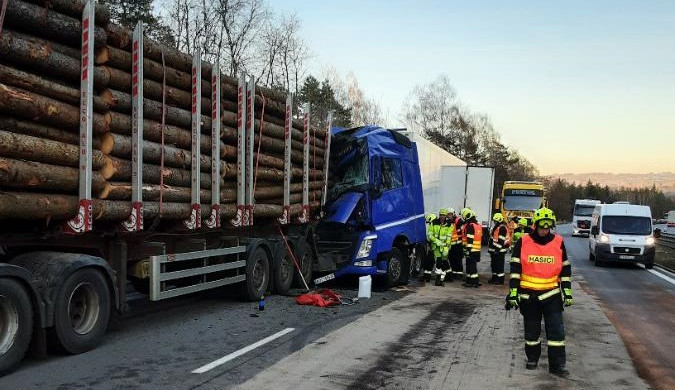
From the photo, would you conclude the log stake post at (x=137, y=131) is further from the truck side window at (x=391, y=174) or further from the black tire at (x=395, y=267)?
the black tire at (x=395, y=267)

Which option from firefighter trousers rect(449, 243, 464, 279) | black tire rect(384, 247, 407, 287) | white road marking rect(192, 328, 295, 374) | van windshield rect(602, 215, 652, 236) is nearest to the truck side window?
black tire rect(384, 247, 407, 287)

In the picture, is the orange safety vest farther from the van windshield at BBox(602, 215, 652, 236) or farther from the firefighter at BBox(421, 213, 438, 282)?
the van windshield at BBox(602, 215, 652, 236)

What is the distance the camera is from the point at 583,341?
7.90 metres

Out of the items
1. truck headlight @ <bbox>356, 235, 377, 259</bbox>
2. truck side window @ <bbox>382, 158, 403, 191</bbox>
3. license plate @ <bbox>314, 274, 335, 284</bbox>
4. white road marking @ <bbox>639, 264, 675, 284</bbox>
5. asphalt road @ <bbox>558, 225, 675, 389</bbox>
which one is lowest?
white road marking @ <bbox>639, 264, 675, 284</bbox>

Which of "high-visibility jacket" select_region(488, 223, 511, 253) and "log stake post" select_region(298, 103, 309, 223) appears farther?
"high-visibility jacket" select_region(488, 223, 511, 253)

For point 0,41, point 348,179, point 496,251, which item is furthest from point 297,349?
Answer: point 496,251

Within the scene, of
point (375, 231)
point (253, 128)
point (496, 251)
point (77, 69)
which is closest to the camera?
point (77, 69)

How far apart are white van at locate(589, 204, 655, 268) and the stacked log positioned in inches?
605

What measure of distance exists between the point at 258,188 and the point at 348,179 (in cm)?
285

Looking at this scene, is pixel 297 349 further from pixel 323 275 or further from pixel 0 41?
pixel 323 275

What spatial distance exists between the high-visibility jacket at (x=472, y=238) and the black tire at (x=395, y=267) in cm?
183

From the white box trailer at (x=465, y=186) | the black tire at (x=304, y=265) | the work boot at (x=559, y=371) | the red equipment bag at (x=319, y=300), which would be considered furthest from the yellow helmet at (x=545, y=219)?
the white box trailer at (x=465, y=186)

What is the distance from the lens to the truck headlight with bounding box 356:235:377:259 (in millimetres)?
11602

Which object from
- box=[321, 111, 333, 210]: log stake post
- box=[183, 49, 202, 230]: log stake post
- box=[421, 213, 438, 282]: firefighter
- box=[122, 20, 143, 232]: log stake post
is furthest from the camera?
box=[421, 213, 438, 282]: firefighter
